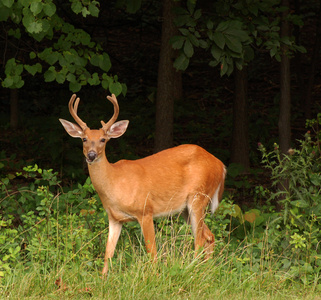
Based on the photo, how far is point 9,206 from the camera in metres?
7.73

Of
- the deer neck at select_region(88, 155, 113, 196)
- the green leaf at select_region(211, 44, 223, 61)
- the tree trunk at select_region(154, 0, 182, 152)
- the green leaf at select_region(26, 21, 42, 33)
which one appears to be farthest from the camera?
the tree trunk at select_region(154, 0, 182, 152)

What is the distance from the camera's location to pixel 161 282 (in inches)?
221

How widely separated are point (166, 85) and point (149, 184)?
2.86m

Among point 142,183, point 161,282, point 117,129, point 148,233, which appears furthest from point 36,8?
point 161,282

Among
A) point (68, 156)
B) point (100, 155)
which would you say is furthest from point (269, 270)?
point (68, 156)

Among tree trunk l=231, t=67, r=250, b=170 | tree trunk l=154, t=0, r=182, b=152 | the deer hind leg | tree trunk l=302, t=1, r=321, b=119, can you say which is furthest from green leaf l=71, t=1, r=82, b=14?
tree trunk l=302, t=1, r=321, b=119

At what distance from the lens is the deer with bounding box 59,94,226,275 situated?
6.09 meters

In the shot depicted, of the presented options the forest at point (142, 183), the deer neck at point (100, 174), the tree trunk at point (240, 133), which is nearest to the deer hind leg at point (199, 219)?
the forest at point (142, 183)

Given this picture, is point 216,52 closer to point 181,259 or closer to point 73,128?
point 73,128

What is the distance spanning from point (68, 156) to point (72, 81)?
10.3 ft

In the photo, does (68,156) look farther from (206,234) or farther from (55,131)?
(206,234)

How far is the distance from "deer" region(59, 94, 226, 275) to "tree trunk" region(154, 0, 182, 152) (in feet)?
7.42

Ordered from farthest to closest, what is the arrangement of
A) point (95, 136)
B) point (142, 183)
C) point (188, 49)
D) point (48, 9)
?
1. point (188, 49)
2. point (48, 9)
3. point (142, 183)
4. point (95, 136)

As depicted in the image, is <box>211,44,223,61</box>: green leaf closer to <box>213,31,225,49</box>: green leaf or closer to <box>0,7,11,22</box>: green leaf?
<box>213,31,225,49</box>: green leaf
